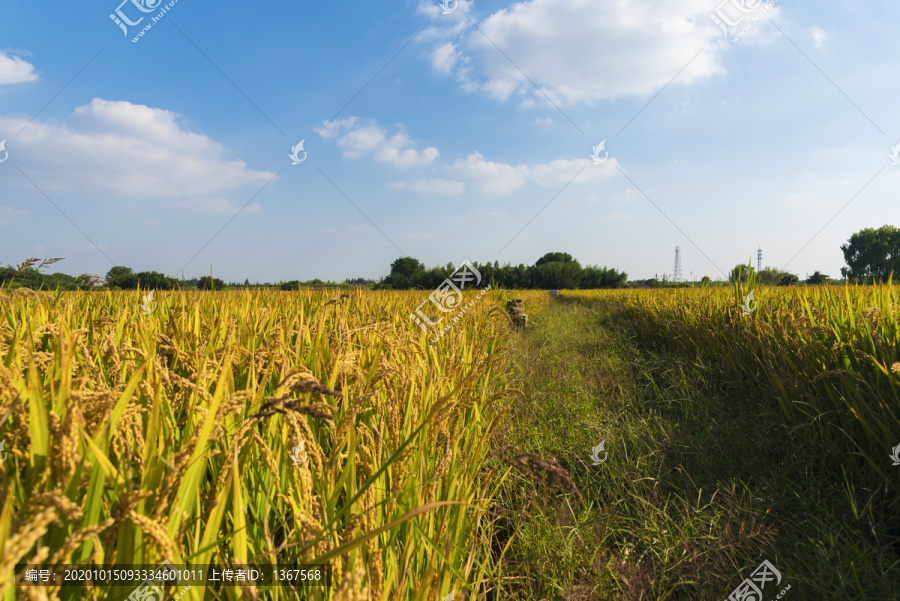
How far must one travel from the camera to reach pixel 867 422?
Result: 6.99 feet

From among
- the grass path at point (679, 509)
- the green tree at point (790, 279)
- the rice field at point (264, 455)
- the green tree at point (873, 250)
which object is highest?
the green tree at point (873, 250)

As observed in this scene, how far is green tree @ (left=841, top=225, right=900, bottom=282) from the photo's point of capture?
4788cm

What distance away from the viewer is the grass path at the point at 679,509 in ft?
5.26

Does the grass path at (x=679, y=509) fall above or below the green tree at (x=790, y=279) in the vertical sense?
below

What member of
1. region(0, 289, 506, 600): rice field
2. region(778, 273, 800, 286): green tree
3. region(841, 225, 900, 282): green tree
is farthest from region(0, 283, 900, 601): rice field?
region(841, 225, 900, 282): green tree

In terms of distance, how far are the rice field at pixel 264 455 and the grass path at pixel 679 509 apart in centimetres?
21

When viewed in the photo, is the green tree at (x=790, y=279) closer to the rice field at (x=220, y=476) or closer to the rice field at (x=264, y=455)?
the rice field at (x=264, y=455)

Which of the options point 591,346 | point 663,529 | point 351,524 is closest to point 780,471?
point 663,529

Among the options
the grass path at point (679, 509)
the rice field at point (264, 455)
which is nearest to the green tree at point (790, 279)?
the grass path at point (679, 509)

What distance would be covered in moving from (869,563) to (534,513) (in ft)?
4.36

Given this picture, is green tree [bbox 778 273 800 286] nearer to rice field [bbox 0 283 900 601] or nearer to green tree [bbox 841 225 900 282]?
rice field [bbox 0 283 900 601]

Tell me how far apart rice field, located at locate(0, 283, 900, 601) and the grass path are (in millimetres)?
207

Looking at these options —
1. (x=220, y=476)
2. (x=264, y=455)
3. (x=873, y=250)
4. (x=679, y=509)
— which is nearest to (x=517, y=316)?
(x=679, y=509)

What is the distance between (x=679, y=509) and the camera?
2184mm
